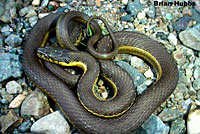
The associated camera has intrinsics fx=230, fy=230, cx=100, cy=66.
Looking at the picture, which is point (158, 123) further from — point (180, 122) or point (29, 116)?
point (29, 116)

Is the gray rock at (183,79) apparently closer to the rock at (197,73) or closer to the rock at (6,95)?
the rock at (197,73)

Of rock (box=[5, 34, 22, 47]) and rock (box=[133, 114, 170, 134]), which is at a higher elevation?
rock (box=[5, 34, 22, 47])

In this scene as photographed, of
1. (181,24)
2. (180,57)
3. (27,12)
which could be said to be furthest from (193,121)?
(27,12)

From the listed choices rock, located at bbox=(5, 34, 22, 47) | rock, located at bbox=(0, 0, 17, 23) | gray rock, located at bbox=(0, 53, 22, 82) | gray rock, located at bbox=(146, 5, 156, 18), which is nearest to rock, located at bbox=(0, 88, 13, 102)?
gray rock, located at bbox=(0, 53, 22, 82)

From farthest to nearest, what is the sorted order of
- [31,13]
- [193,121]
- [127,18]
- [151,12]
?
[151,12], [31,13], [127,18], [193,121]

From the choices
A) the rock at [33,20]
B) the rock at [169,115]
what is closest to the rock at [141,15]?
the rock at [169,115]

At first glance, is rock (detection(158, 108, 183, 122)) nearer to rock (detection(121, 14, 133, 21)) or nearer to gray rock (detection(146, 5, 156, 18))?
rock (detection(121, 14, 133, 21))

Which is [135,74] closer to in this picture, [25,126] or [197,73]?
[197,73]
